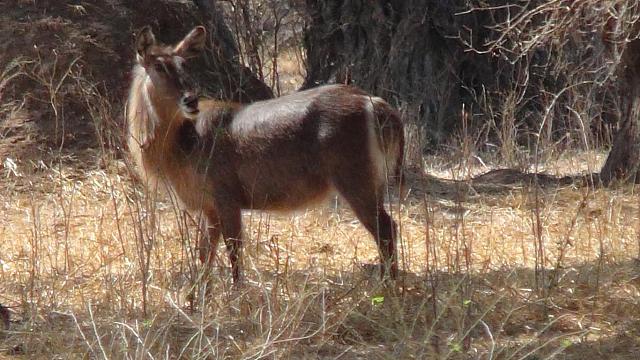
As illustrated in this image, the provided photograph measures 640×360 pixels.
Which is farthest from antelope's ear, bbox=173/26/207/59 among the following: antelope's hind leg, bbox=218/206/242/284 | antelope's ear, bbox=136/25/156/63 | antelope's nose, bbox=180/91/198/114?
antelope's hind leg, bbox=218/206/242/284

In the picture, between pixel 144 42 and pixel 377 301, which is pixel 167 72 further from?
pixel 377 301

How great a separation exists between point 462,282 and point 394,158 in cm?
126

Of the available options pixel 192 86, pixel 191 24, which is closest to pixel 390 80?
pixel 191 24

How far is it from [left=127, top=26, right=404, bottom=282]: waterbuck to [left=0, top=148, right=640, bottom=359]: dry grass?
0.31 metres

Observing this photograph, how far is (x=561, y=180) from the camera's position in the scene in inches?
361

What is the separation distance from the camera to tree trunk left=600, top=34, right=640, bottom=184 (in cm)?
885

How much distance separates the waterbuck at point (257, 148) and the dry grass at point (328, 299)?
0.31m

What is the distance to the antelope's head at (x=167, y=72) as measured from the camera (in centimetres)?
663

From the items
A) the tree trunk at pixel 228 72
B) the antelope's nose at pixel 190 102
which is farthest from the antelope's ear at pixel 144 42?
the tree trunk at pixel 228 72

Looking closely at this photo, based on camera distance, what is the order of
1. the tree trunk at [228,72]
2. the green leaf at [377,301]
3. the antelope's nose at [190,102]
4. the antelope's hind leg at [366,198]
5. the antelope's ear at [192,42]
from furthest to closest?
the tree trunk at [228,72] → the antelope's ear at [192,42] → the antelope's nose at [190,102] → the antelope's hind leg at [366,198] → the green leaf at [377,301]

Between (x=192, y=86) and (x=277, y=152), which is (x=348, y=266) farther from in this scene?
(x=192, y=86)

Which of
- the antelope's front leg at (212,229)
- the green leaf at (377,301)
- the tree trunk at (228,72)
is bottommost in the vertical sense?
the green leaf at (377,301)

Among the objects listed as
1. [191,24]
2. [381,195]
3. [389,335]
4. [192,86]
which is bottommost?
[389,335]

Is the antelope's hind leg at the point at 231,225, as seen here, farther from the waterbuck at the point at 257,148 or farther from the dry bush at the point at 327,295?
the dry bush at the point at 327,295
